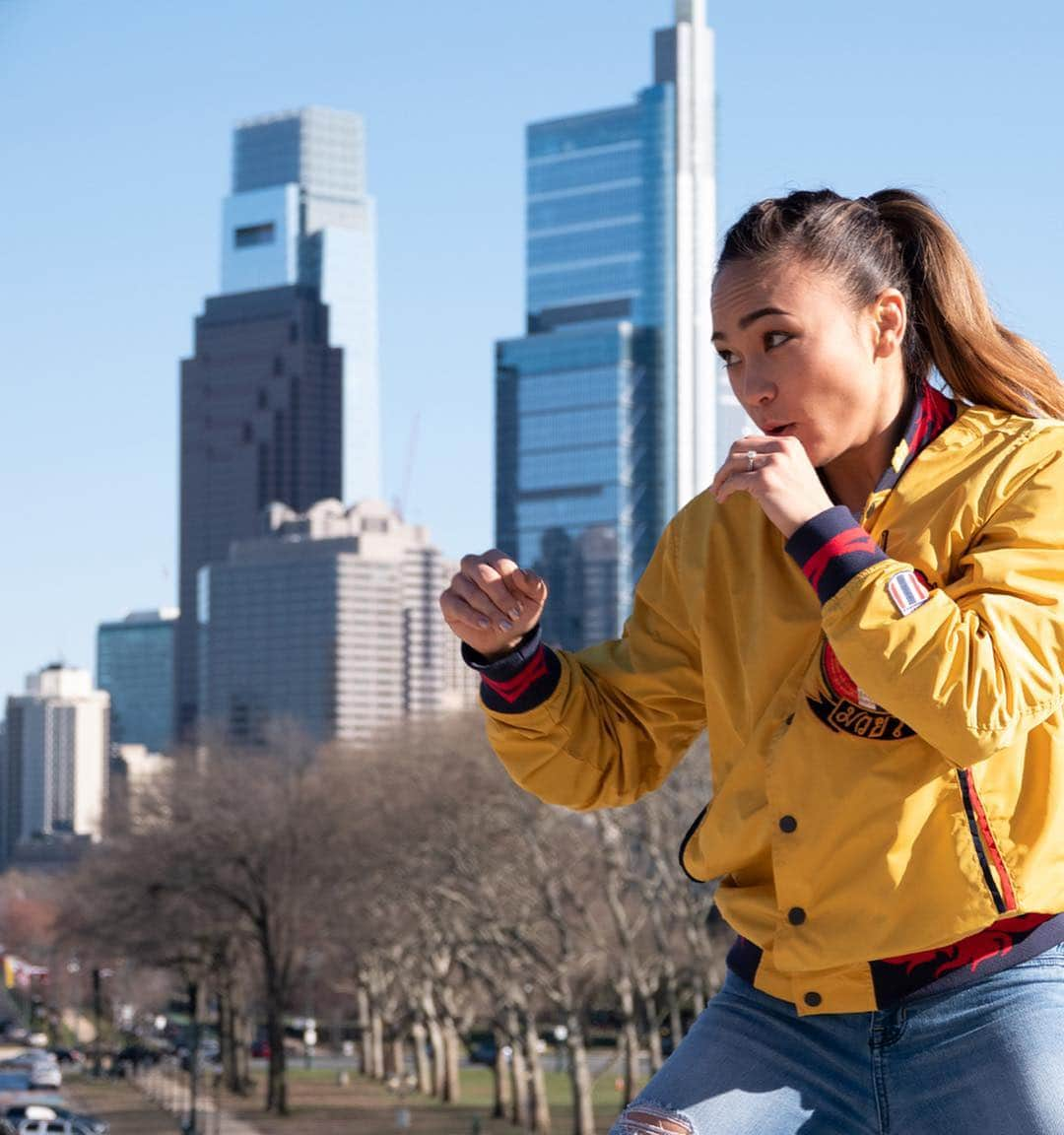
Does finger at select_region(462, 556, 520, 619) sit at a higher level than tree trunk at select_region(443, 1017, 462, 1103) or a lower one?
higher

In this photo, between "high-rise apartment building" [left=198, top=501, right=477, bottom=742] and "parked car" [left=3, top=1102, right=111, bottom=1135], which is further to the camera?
"high-rise apartment building" [left=198, top=501, right=477, bottom=742]

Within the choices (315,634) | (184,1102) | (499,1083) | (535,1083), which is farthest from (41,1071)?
(315,634)

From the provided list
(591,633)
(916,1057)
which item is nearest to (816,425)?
(916,1057)

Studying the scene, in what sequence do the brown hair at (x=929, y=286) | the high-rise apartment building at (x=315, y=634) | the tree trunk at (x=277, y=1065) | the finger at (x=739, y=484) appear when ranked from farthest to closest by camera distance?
1. the high-rise apartment building at (x=315, y=634)
2. the tree trunk at (x=277, y=1065)
3. the brown hair at (x=929, y=286)
4. the finger at (x=739, y=484)

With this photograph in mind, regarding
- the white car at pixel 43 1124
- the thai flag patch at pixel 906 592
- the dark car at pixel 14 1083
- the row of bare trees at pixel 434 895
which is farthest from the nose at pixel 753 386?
the dark car at pixel 14 1083

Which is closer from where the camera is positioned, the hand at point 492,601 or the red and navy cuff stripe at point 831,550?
the red and navy cuff stripe at point 831,550

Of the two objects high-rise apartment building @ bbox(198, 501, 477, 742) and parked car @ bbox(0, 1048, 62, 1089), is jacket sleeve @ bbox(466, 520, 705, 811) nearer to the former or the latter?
parked car @ bbox(0, 1048, 62, 1089)

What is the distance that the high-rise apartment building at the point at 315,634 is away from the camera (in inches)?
7461

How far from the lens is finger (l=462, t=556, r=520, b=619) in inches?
121

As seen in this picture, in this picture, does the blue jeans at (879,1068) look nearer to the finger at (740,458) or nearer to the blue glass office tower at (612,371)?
the finger at (740,458)

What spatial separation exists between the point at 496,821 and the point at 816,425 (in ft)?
129

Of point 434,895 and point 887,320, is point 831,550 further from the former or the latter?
point 434,895

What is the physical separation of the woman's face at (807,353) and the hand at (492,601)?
43cm

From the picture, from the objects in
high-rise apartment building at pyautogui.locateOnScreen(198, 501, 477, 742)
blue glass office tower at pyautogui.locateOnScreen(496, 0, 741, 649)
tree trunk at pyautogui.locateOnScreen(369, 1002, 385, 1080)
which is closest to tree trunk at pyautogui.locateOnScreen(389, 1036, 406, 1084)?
tree trunk at pyautogui.locateOnScreen(369, 1002, 385, 1080)
